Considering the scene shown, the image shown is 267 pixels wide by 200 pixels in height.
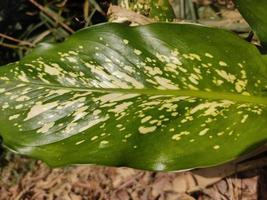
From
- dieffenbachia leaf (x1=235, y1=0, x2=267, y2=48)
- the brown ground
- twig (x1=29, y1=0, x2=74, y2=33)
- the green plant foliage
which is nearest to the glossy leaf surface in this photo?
dieffenbachia leaf (x1=235, y1=0, x2=267, y2=48)

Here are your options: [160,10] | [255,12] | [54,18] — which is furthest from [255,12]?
[54,18]

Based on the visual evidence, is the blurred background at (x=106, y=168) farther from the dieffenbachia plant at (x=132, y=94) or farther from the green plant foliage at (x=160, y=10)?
the dieffenbachia plant at (x=132, y=94)

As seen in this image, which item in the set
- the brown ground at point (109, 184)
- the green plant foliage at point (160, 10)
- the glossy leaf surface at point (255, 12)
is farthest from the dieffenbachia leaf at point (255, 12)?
the brown ground at point (109, 184)

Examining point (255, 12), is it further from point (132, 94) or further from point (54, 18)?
point (54, 18)

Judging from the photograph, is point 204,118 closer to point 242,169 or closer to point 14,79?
point 14,79

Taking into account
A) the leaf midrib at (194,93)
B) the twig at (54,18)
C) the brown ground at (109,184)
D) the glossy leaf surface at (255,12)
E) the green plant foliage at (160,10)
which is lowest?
the brown ground at (109,184)

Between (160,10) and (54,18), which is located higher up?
(160,10)

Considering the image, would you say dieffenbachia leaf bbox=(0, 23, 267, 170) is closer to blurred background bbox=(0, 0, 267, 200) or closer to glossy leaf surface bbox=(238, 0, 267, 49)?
glossy leaf surface bbox=(238, 0, 267, 49)
